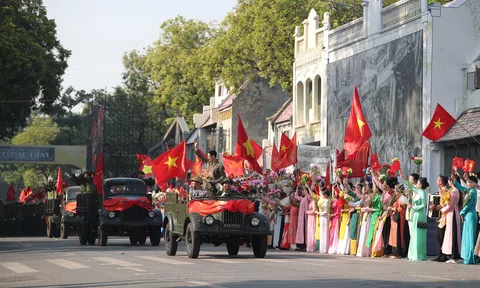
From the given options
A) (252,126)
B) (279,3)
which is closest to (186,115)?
(252,126)

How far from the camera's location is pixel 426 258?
27.2 meters

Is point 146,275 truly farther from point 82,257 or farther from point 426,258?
point 426,258

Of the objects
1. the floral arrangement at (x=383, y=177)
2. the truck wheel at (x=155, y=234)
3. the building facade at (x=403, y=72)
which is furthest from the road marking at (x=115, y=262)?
the building facade at (x=403, y=72)

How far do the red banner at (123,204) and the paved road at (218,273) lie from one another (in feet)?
27.4

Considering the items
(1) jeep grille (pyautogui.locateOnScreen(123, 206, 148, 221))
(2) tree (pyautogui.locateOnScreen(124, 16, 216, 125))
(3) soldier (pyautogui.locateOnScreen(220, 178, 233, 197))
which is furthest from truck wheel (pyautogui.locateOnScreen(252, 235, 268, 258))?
(2) tree (pyautogui.locateOnScreen(124, 16, 216, 125))

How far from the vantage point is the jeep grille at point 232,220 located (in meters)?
25.8

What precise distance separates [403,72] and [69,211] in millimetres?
13458

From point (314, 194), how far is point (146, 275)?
13.8 metres

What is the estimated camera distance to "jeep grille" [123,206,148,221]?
35.0 metres

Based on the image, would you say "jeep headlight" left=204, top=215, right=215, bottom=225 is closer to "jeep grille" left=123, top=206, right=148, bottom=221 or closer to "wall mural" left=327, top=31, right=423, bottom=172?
"jeep grille" left=123, top=206, right=148, bottom=221

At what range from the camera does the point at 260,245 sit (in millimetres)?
26297

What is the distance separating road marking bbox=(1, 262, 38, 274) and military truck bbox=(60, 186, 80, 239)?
18375mm

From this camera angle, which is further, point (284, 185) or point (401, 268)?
point (284, 185)

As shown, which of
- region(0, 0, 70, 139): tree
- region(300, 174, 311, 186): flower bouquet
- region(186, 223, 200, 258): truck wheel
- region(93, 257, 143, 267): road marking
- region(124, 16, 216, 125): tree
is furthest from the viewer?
region(124, 16, 216, 125): tree
